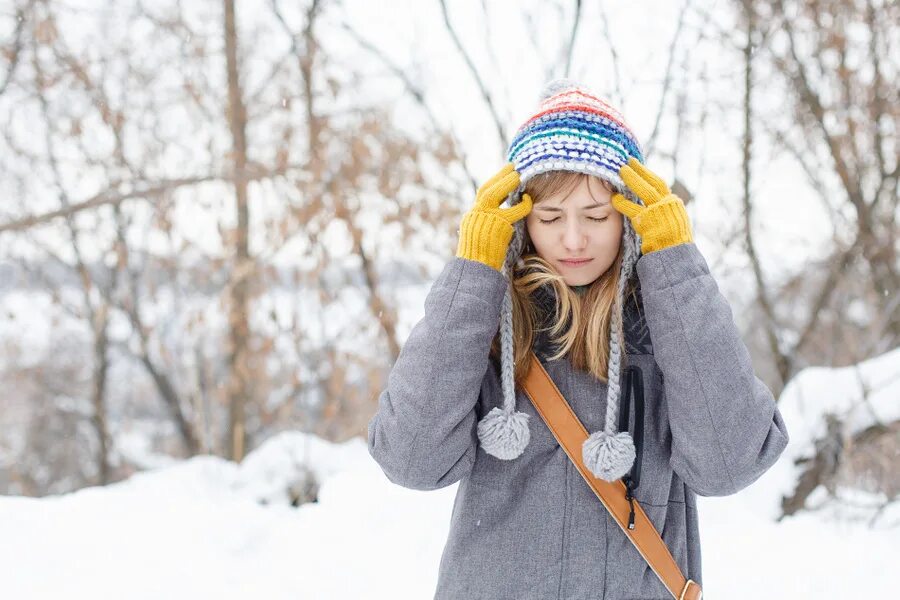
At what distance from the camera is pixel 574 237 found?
4.38 ft

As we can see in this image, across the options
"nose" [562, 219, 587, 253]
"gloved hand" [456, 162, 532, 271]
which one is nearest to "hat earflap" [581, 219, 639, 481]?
"nose" [562, 219, 587, 253]

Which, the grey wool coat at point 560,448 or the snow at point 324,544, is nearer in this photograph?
the grey wool coat at point 560,448

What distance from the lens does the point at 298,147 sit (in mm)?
5070

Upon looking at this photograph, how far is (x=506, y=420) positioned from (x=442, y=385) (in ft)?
0.46

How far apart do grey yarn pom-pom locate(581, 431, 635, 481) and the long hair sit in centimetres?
15

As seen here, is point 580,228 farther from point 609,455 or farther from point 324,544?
point 324,544

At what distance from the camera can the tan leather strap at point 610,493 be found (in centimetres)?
128

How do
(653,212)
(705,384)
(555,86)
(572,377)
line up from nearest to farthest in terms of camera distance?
(705,384), (653,212), (572,377), (555,86)

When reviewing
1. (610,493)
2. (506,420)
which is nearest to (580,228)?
(506,420)

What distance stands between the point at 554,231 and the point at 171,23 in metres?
4.89

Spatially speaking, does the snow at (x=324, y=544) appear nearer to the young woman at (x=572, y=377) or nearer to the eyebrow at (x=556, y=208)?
the young woman at (x=572, y=377)

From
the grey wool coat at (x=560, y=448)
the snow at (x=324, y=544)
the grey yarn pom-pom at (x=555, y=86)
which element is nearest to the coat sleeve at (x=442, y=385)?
the grey wool coat at (x=560, y=448)

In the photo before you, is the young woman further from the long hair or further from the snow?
the snow

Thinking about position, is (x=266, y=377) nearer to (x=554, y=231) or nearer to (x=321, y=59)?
(x=321, y=59)
